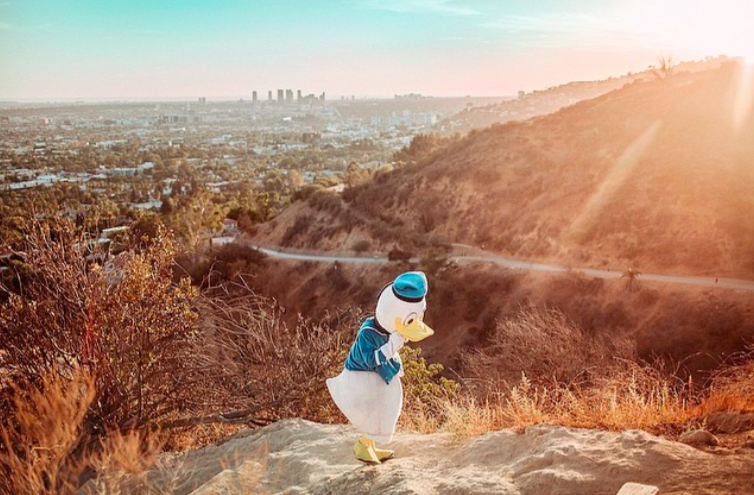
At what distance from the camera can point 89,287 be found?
17.4ft

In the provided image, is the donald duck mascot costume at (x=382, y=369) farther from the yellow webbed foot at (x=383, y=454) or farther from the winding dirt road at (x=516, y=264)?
the winding dirt road at (x=516, y=264)

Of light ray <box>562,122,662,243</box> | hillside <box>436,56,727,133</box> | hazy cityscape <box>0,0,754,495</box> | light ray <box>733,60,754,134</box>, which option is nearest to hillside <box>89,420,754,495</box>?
hazy cityscape <box>0,0,754,495</box>

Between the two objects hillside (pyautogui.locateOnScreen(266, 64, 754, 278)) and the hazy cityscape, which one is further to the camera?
hillside (pyautogui.locateOnScreen(266, 64, 754, 278))

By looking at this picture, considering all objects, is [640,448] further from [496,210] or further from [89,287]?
[496,210]

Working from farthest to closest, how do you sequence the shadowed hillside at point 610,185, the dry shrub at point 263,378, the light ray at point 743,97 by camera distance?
the light ray at point 743,97, the shadowed hillside at point 610,185, the dry shrub at point 263,378

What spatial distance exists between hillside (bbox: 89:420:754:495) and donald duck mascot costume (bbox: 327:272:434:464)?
23 centimetres

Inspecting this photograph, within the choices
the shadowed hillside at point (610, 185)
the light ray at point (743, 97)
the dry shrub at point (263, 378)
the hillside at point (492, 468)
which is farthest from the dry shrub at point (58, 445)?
the light ray at point (743, 97)

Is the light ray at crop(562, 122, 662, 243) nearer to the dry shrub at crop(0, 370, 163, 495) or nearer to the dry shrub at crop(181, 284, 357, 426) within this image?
the dry shrub at crop(181, 284, 357, 426)

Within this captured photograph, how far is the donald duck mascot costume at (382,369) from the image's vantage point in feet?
13.7

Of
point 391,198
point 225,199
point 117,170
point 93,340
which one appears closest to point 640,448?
point 93,340

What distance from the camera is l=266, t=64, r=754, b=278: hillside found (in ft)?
84.9

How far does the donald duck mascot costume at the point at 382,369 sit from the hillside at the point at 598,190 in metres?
22.9

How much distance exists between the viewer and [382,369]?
4172mm

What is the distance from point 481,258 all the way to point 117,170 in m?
61.4
